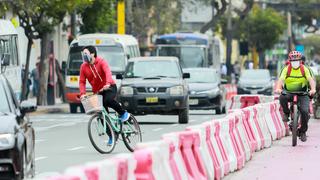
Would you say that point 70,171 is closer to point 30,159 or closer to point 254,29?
point 30,159

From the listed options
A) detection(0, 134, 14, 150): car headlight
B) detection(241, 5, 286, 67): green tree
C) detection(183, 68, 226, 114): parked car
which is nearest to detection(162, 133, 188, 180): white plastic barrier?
detection(0, 134, 14, 150): car headlight

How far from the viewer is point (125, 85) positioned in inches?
1113

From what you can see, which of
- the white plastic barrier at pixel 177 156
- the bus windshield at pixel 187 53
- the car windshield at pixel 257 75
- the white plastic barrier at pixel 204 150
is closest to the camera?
the white plastic barrier at pixel 177 156

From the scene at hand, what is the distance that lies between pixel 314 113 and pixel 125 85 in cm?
530

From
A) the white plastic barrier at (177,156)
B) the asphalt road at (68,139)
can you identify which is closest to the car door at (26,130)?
the asphalt road at (68,139)

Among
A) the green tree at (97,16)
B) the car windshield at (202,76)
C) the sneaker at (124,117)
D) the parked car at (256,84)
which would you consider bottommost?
the parked car at (256,84)

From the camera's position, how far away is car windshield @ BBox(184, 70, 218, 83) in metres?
36.3

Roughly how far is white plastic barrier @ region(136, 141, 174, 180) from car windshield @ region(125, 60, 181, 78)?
720 inches

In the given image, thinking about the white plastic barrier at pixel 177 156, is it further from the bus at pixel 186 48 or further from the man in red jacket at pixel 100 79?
the bus at pixel 186 48

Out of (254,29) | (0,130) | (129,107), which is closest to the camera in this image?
(0,130)

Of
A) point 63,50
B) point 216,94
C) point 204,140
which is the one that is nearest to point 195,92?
point 216,94

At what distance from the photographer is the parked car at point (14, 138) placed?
12258mm

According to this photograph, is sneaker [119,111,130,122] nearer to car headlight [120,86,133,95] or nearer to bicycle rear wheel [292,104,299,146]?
bicycle rear wheel [292,104,299,146]

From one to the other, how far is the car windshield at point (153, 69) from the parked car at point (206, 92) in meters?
5.85
